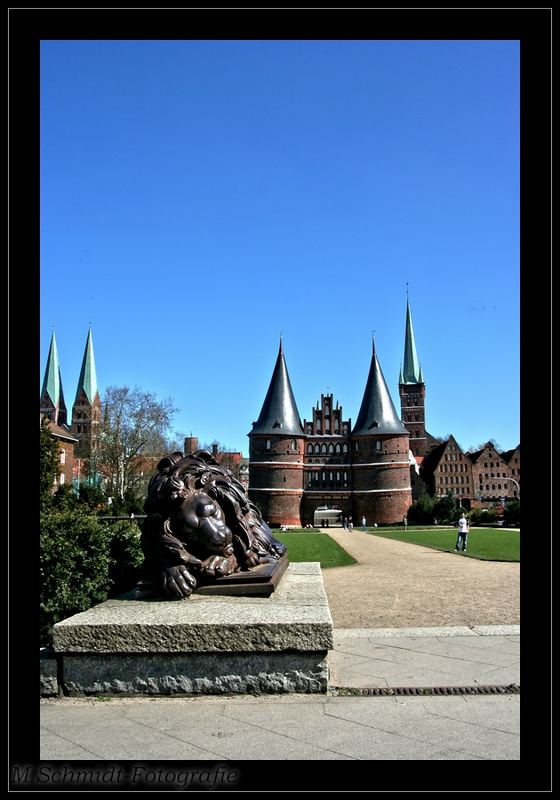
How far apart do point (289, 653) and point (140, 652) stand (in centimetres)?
99

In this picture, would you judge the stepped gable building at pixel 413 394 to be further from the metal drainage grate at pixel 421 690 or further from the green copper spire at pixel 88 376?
the metal drainage grate at pixel 421 690

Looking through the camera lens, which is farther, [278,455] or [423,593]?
[278,455]

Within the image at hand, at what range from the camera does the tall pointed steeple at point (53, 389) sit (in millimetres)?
83262

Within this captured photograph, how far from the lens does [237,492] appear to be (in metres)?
5.80

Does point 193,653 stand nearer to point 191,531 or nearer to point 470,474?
point 191,531

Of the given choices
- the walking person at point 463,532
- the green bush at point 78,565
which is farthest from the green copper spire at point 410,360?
the green bush at point 78,565

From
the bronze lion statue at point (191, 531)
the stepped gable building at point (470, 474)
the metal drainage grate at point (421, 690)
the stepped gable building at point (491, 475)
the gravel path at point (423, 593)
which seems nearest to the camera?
the metal drainage grate at point (421, 690)

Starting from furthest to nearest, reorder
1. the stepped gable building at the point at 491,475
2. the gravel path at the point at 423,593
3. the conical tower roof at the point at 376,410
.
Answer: the stepped gable building at the point at 491,475, the conical tower roof at the point at 376,410, the gravel path at the point at 423,593

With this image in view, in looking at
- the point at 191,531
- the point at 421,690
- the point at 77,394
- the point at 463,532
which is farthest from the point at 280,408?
the point at 421,690

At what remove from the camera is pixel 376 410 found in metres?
68.6

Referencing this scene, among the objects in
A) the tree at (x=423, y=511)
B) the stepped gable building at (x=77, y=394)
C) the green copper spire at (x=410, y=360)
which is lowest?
the tree at (x=423, y=511)

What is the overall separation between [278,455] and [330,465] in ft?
22.3

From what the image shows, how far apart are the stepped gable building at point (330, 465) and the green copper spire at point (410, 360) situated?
3666 cm
